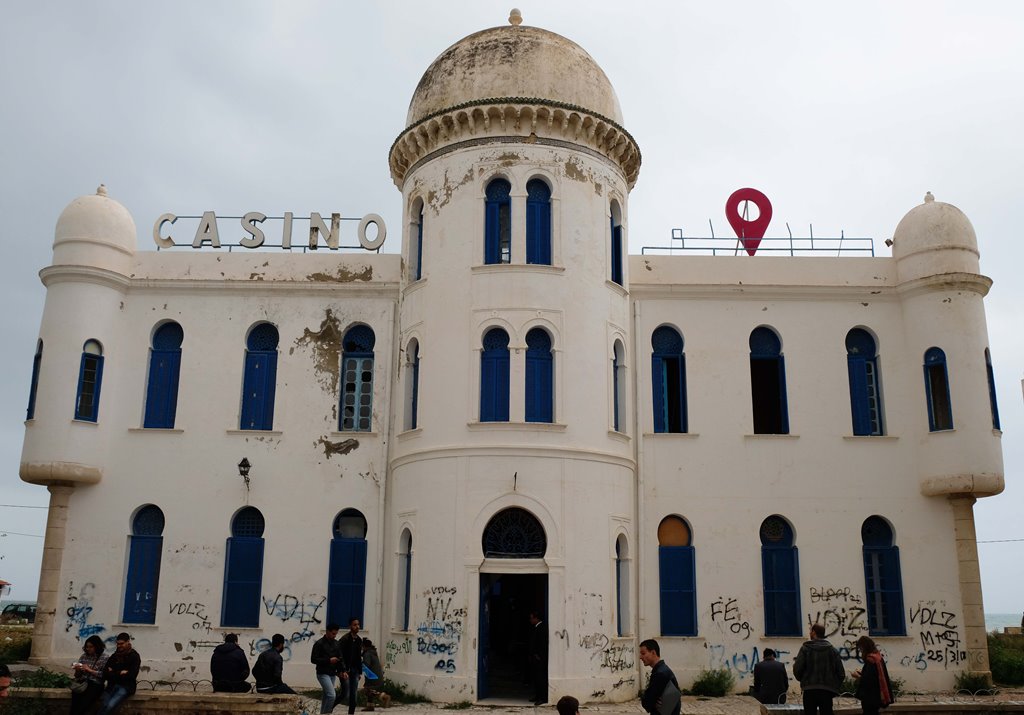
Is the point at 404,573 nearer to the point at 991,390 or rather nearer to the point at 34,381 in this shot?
the point at 34,381

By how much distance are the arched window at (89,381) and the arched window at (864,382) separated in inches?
694

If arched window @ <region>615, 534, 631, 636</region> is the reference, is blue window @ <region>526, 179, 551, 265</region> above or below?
above

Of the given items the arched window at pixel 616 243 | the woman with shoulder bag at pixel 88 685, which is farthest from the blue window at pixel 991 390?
the woman with shoulder bag at pixel 88 685

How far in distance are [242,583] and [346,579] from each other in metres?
2.33

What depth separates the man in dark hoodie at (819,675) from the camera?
12.6 meters

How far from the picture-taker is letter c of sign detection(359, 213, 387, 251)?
75.2 feet

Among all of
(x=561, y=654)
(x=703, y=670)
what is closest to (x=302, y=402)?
(x=561, y=654)

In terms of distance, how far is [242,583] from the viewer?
20672 millimetres

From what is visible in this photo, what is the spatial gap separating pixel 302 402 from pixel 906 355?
14278mm

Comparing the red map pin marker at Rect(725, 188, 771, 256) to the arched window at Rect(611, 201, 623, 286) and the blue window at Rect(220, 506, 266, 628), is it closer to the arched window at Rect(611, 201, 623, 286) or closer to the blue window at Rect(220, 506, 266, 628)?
the arched window at Rect(611, 201, 623, 286)

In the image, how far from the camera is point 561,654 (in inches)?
708

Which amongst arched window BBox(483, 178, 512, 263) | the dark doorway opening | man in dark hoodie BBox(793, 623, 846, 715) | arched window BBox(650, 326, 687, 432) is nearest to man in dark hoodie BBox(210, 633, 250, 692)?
the dark doorway opening

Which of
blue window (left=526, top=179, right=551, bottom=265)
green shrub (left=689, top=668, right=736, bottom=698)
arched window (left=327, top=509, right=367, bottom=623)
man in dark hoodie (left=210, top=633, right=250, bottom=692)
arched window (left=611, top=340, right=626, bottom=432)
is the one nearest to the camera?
man in dark hoodie (left=210, top=633, right=250, bottom=692)

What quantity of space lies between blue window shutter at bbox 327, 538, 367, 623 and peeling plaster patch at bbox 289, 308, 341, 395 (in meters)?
3.59
